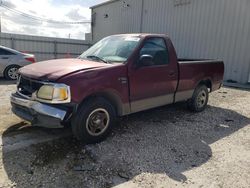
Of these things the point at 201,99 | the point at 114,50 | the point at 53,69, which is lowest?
the point at 201,99

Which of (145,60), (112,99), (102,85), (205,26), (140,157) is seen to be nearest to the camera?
(140,157)

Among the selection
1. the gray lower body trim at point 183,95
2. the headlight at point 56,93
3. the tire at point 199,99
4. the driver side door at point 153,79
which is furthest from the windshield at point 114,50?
the tire at point 199,99

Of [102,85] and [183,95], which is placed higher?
[102,85]

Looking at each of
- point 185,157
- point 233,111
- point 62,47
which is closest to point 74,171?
point 185,157

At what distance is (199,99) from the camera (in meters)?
6.11

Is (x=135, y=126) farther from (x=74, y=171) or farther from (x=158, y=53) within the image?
(x=74, y=171)

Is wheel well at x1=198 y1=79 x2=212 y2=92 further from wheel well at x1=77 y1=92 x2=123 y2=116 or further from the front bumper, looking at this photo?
the front bumper

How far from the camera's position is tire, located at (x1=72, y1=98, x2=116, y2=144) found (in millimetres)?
3630

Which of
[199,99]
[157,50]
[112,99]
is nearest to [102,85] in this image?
[112,99]

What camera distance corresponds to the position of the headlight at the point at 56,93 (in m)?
3.40

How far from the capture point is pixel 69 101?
3447 mm

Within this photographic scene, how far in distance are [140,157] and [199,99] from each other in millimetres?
3089

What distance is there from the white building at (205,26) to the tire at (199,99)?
5.78m

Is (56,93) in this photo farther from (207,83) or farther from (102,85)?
(207,83)
